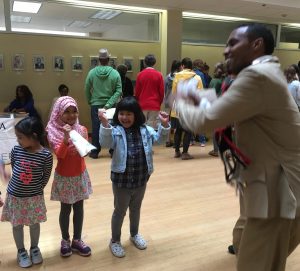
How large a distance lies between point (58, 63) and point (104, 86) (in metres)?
1.88

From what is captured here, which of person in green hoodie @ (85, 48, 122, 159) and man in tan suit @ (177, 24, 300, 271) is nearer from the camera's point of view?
man in tan suit @ (177, 24, 300, 271)

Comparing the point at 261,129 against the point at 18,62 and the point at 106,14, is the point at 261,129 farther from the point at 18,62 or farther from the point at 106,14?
the point at 106,14

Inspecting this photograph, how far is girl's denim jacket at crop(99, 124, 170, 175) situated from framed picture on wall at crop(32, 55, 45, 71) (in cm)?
460

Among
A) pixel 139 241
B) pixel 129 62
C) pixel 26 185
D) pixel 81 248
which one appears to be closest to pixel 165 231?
pixel 139 241

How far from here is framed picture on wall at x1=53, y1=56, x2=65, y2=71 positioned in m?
6.55

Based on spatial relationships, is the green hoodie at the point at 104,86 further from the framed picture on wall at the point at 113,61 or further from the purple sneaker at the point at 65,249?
the purple sneaker at the point at 65,249

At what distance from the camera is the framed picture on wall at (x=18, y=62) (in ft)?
20.5

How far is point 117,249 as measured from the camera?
2508mm

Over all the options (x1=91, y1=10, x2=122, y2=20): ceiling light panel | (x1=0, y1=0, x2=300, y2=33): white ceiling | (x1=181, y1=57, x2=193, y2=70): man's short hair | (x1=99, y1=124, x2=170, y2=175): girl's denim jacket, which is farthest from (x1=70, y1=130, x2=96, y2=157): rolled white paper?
(x1=91, y1=10, x2=122, y2=20): ceiling light panel

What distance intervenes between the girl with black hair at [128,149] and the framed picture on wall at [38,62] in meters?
4.54

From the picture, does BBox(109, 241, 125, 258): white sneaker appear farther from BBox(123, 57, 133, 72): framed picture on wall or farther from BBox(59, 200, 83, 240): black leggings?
BBox(123, 57, 133, 72): framed picture on wall

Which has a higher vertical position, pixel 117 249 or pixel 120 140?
pixel 120 140

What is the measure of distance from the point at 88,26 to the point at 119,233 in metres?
5.15

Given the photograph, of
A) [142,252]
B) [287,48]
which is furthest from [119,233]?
[287,48]
